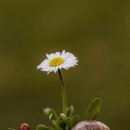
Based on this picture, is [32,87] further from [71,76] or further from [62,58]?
[62,58]

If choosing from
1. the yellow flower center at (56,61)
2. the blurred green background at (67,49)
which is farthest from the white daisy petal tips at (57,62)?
the blurred green background at (67,49)

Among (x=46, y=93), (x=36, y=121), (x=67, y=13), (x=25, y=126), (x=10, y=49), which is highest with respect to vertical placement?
(x=67, y=13)

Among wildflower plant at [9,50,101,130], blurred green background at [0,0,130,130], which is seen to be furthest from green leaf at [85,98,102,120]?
blurred green background at [0,0,130,130]

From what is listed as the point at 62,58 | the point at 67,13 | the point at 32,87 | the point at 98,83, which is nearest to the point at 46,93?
the point at 32,87

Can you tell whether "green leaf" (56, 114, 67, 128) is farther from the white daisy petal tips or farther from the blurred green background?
the blurred green background

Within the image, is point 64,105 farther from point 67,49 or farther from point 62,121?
point 67,49
